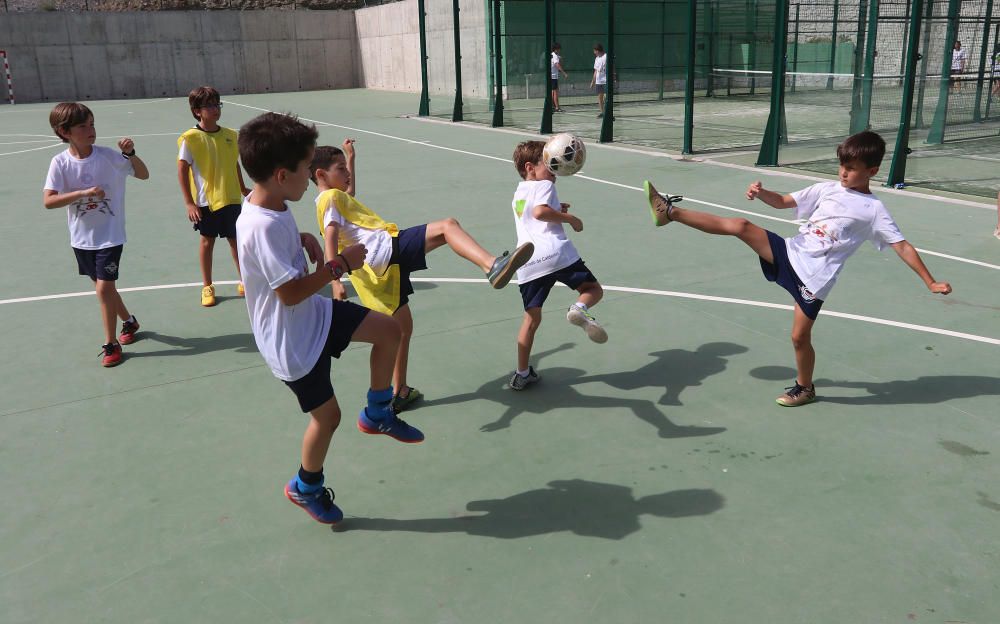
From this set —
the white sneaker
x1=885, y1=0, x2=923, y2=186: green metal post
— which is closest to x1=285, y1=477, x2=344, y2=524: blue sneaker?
the white sneaker

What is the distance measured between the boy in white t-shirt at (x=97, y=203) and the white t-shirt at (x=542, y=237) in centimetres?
261

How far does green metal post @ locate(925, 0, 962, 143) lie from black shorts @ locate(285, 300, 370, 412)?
13.1 metres

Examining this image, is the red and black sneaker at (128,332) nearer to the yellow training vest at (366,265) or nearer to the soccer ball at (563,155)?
the yellow training vest at (366,265)

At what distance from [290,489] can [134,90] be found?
119 ft

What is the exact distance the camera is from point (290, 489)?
11.1 feet

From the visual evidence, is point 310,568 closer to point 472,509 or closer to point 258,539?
point 258,539

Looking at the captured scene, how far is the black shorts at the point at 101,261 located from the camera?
5418 mm

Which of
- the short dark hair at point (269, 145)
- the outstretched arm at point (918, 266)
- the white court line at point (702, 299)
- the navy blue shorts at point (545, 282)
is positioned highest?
the short dark hair at point (269, 145)

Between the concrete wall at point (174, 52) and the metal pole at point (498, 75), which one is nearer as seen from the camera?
the metal pole at point (498, 75)

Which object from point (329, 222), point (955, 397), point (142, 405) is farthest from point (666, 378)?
point (142, 405)

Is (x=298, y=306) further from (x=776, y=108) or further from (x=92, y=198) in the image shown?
(x=776, y=108)

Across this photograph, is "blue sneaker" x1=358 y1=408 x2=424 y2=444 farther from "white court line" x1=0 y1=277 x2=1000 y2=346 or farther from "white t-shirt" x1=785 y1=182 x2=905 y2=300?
"white court line" x1=0 y1=277 x2=1000 y2=346

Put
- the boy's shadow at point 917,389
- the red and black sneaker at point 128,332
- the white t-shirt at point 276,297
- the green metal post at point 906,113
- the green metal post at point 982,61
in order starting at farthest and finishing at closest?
the green metal post at point 982,61, the green metal post at point 906,113, the red and black sneaker at point 128,332, the boy's shadow at point 917,389, the white t-shirt at point 276,297

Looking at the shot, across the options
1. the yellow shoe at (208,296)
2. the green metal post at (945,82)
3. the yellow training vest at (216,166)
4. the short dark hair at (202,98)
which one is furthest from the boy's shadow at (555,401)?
the green metal post at (945,82)
